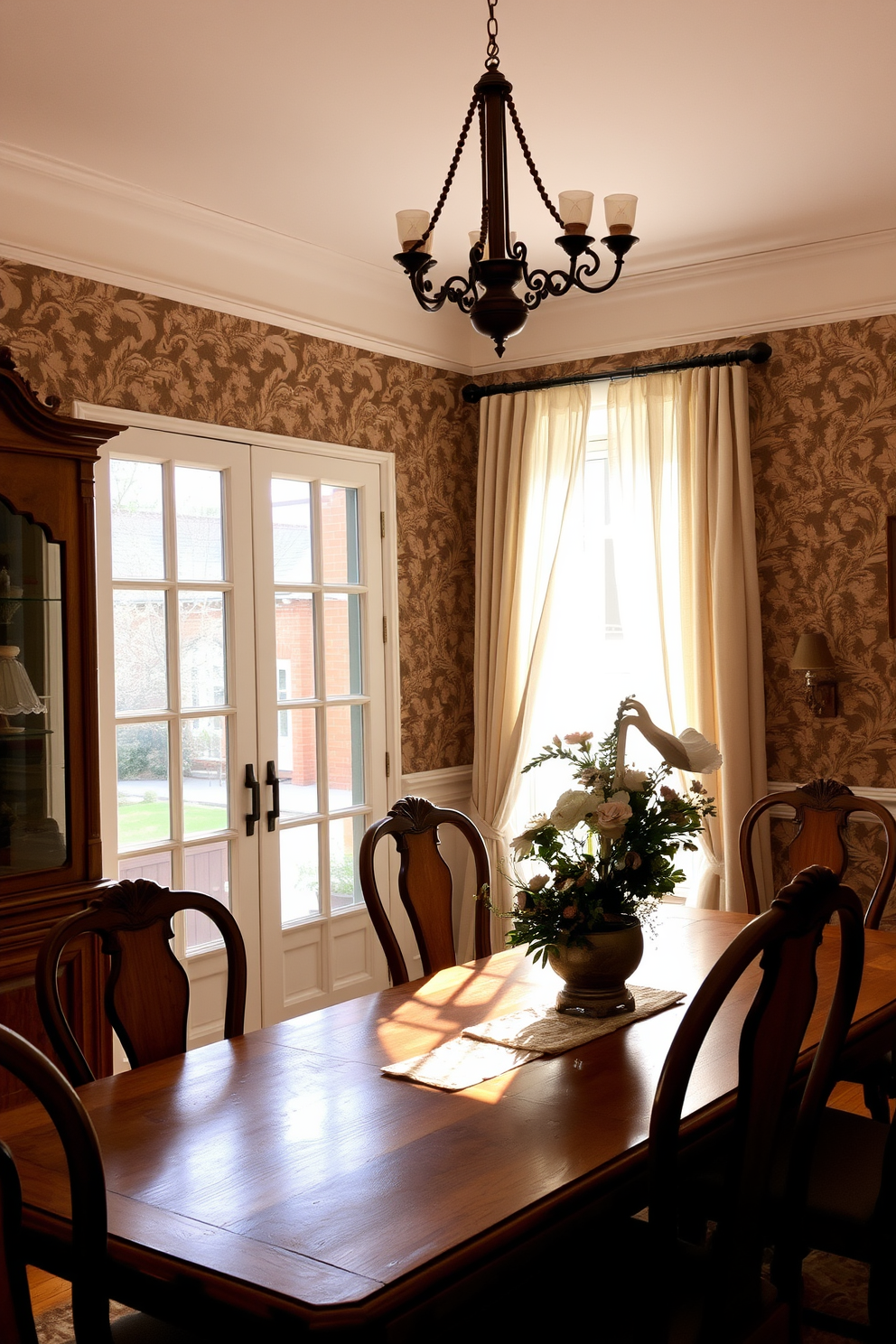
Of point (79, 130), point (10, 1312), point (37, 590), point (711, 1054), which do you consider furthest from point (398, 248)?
point (10, 1312)

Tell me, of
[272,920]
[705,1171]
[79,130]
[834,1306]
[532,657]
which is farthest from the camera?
[532,657]

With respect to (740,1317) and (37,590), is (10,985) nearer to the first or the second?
(37,590)

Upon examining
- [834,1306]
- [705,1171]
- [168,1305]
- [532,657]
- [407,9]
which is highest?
[407,9]

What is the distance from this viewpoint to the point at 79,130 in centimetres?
335

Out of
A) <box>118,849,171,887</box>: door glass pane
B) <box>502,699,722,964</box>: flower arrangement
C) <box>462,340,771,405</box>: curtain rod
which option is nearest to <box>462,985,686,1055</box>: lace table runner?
<box>502,699,722,964</box>: flower arrangement

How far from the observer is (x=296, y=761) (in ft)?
14.9

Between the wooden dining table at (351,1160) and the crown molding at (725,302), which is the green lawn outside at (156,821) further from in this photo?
the crown molding at (725,302)

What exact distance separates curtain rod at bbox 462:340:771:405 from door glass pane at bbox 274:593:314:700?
1.35m

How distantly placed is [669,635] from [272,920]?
73.7 inches

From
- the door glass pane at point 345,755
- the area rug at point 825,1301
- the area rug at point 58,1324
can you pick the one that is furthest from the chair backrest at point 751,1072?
the door glass pane at point 345,755

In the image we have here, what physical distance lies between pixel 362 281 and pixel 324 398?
20.1 inches

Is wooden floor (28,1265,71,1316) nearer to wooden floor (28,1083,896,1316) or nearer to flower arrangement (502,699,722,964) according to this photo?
wooden floor (28,1083,896,1316)

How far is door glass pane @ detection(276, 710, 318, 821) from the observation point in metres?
4.47

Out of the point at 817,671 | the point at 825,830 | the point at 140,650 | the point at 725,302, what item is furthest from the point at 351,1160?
the point at 725,302
